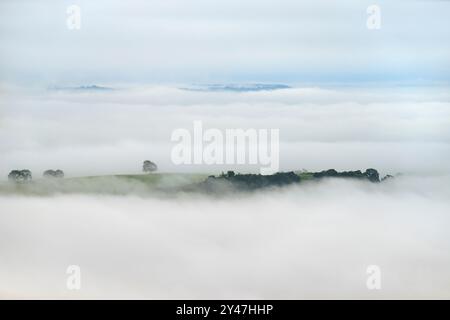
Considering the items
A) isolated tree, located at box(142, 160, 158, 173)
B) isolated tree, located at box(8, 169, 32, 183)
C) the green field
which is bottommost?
the green field

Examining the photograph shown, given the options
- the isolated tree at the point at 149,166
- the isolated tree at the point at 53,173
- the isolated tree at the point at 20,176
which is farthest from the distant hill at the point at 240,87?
the isolated tree at the point at 20,176

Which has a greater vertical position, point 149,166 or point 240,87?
point 240,87

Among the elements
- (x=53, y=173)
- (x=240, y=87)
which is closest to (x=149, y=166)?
(x=53, y=173)

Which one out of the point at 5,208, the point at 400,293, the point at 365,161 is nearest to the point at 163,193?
the point at 5,208

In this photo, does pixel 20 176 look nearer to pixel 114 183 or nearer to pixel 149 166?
pixel 114 183

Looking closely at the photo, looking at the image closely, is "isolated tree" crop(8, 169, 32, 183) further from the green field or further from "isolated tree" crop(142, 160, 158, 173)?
"isolated tree" crop(142, 160, 158, 173)

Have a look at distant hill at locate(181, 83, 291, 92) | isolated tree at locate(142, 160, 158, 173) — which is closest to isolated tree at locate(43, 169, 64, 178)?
isolated tree at locate(142, 160, 158, 173)

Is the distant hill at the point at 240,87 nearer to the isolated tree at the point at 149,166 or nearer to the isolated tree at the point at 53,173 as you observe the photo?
the isolated tree at the point at 149,166
